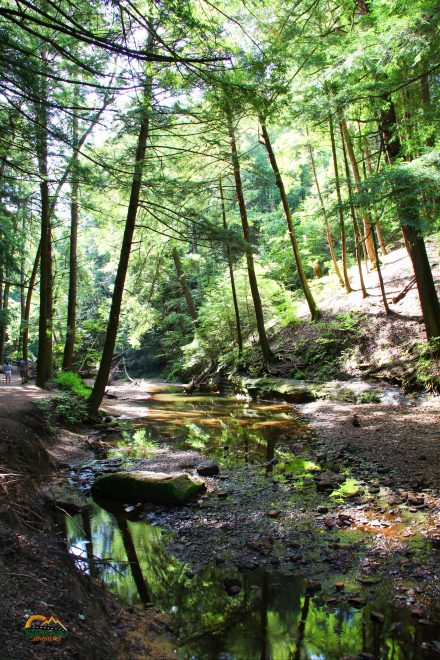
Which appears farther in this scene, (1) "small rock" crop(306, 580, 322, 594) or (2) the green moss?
(2) the green moss

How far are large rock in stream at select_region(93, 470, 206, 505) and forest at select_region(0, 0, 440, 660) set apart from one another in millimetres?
69

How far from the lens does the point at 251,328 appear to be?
21984 millimetres

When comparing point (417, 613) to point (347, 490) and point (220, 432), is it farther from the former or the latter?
point (220, 432)

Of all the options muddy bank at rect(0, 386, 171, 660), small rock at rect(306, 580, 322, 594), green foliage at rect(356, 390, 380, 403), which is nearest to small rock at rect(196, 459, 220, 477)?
muddy bank at rect(0, 386, 171, 660)

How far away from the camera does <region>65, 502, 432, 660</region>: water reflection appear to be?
303 cm

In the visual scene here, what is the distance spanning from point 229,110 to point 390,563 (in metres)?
6.08

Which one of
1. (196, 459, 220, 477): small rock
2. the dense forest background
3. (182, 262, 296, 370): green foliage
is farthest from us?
(182, 262, 296, 370): green foliage

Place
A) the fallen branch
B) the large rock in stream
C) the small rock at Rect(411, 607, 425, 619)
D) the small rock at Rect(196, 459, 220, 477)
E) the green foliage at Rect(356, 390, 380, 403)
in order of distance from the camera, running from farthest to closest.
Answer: the fallen branch
the green foliage at Rect(356, 390, 380, 403)
the small rock at Rect(196, 459, 220, 477)
the large rock in stream
the small rock at Rect(411, 607, 425, 619)

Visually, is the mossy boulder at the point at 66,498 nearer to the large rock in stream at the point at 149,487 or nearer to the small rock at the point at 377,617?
the large rock in stream at the point at 149,487

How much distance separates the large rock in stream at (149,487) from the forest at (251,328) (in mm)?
69

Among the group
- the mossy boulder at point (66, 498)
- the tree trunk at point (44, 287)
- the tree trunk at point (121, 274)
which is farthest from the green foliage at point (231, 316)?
A: the mossy boulder at point (66, 498)

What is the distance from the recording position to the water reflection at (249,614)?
3029mm

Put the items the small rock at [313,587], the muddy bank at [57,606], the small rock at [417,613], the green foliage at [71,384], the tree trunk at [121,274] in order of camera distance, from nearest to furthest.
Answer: the muddy bank at [57,606], the small rock at [417,613], the small rock at [313,587], the tree trunk at [121,274], the green foliage at [71,384]

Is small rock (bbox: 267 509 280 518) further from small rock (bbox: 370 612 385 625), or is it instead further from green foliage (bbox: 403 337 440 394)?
green foliage (bbox: 403 337 440 394)
